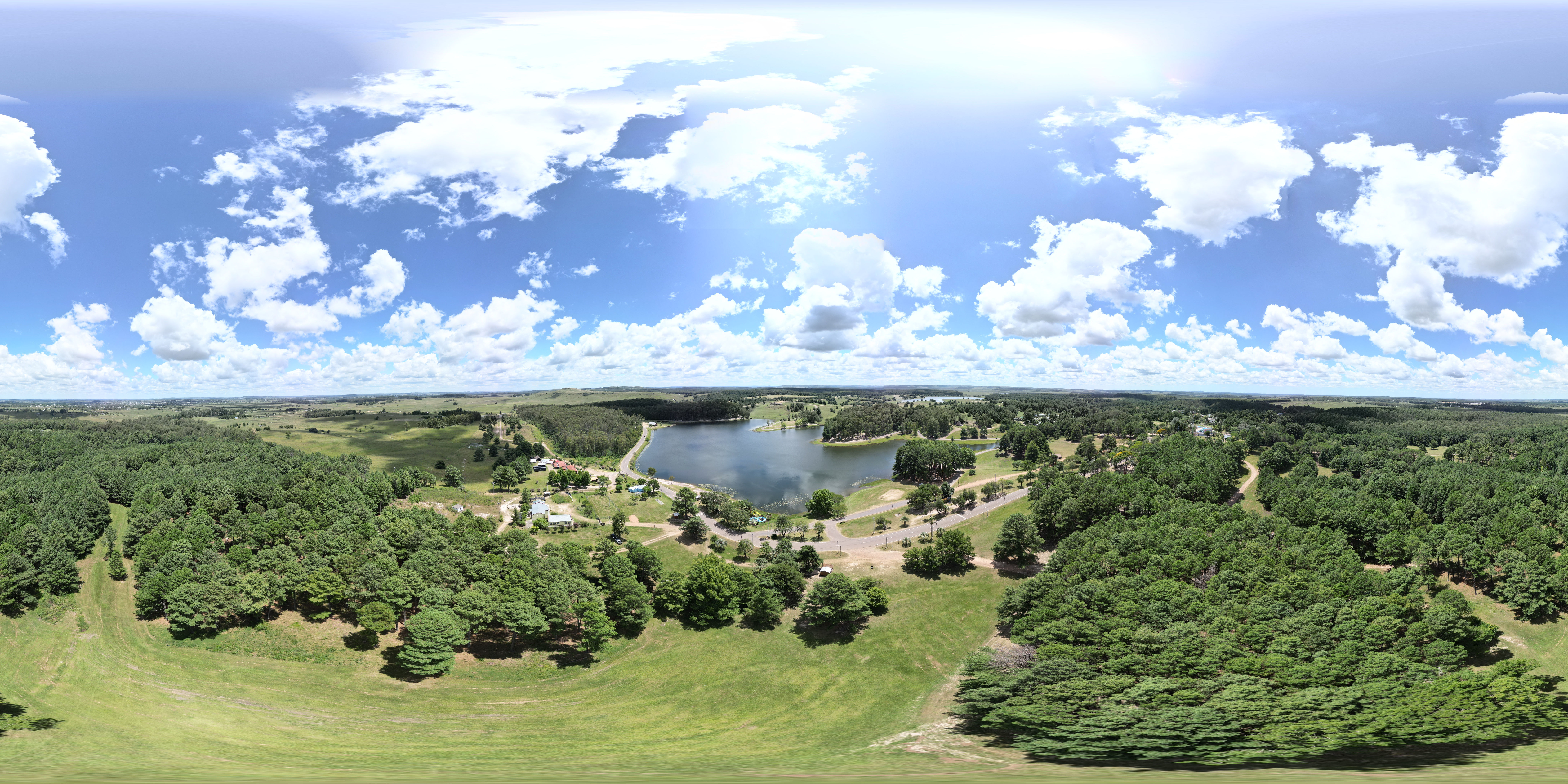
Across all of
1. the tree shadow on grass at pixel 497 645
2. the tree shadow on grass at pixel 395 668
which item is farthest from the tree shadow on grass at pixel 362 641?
the tree shadow on grass at pixel 497 645

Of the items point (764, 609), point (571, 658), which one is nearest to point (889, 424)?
point (764, 609)

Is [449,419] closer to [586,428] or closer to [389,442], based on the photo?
[389,442]

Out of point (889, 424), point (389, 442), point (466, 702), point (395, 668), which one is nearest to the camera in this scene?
point (466, 702)

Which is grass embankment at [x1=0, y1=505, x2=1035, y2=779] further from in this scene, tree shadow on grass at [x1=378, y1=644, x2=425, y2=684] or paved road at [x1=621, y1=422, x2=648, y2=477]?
paved road at [x1=621, y1=422, x2=648, y2=477]

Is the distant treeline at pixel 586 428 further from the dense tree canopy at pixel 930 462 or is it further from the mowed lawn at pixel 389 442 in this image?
the dense tree canopy at pixel 930 462

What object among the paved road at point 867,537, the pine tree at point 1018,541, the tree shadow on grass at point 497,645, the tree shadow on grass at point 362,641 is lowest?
the tree shadow on grass at point 497,645

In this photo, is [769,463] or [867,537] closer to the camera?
[867,537]

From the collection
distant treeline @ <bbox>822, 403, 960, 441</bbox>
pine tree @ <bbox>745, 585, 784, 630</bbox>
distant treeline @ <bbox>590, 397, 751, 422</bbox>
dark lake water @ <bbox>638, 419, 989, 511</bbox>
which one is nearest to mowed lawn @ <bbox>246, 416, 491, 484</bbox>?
dark lake water @ <bbox>638, 419, 989, 511</bbox>
